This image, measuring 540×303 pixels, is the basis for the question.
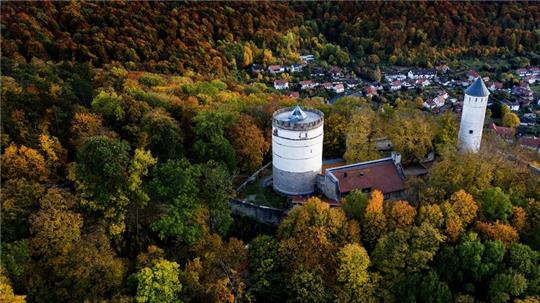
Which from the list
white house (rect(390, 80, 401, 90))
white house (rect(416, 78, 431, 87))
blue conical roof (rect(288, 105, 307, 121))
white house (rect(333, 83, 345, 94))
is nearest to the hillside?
white house (rect(416, 78, 431, 87))

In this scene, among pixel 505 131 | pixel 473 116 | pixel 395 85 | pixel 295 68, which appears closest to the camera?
pixel 473 116

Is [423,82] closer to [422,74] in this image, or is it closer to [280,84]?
[422,74]

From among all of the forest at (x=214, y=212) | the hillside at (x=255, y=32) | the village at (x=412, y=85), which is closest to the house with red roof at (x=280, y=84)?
the village at (x=412, y=85)

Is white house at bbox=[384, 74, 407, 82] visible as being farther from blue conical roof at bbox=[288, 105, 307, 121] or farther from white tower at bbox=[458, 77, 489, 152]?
blue conical roof at bbox=[288, 105, 307, 121]

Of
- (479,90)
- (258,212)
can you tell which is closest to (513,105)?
(479,90)

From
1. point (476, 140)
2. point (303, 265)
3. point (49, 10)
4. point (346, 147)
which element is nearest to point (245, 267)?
point (303, 265)

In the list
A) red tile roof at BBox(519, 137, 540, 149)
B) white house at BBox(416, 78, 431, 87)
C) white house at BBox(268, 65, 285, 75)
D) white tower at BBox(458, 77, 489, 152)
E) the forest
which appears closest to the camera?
the forest
